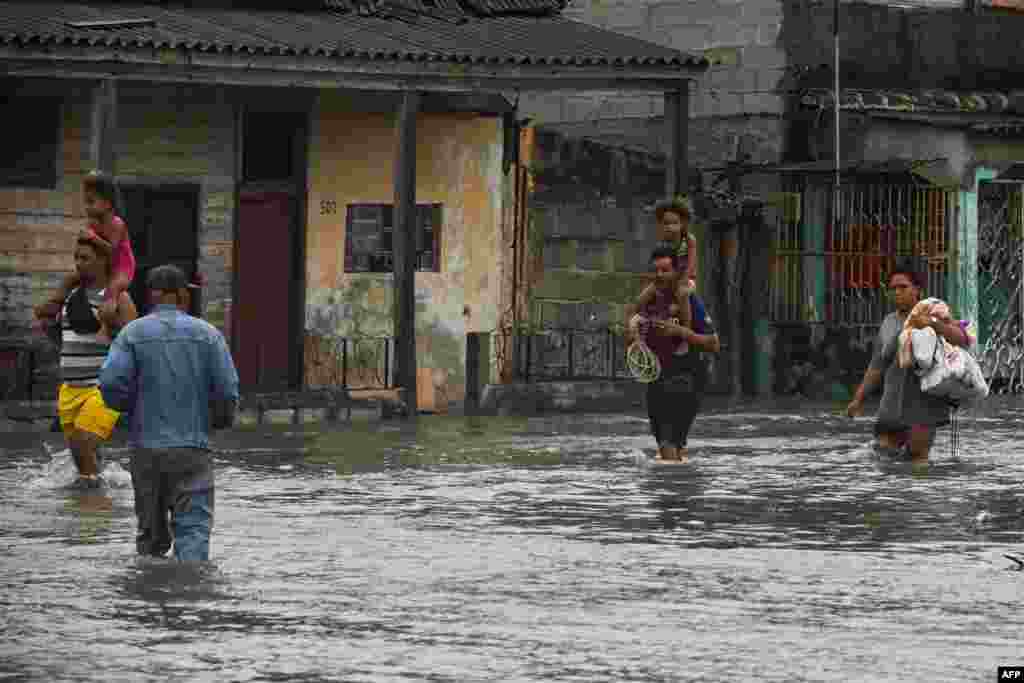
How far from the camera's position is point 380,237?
29000 mm

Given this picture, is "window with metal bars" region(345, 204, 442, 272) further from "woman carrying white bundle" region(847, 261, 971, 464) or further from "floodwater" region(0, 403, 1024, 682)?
"woman carrying white bundle" region(847, 261, 971, 464)

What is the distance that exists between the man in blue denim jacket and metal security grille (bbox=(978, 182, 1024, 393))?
2001cm

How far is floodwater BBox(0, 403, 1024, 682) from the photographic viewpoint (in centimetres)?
1022

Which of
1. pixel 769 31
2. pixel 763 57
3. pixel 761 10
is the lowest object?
pixel 763 57

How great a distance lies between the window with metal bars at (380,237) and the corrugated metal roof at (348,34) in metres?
1.90

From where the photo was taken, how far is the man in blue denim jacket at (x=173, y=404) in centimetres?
1293

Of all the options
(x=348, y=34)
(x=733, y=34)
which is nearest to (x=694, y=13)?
(x=733, y=34)

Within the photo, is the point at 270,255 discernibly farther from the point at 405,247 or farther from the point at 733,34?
the point at 733,34

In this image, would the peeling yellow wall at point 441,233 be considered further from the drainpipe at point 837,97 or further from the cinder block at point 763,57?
the drainpipe at point 837,97

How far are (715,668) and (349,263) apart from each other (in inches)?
748

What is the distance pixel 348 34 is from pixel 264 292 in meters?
2.86

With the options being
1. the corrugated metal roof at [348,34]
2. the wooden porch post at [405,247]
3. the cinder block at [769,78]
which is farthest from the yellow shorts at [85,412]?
the cinder block at [769,78]

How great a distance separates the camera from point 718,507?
54.4 feet

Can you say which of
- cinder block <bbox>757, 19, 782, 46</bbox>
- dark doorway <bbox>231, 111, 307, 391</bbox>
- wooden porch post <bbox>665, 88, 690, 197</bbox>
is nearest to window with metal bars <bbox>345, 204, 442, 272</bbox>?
dark doorway <bbox>231, 111, 307, 391</bbox>
